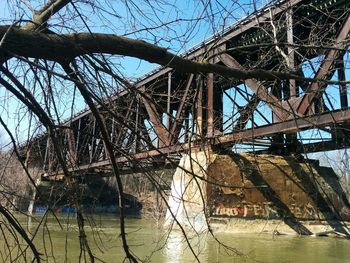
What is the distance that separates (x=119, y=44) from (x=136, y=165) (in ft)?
2.44

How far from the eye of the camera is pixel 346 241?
49.1 ft

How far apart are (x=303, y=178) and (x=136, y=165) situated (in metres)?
14.6

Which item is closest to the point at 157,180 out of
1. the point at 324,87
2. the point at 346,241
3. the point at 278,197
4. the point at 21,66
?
the point at 21,66

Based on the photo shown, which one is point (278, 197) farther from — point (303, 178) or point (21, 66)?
point (21, 66)

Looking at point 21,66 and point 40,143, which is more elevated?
point 21,66

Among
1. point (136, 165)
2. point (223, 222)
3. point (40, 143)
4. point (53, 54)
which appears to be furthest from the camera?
point (223, 222)

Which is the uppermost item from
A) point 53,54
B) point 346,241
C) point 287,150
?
point 287,150

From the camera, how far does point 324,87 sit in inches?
157

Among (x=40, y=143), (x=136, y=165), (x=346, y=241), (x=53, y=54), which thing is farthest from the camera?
(x=346, y=241)

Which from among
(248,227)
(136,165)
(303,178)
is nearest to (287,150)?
(303,178)

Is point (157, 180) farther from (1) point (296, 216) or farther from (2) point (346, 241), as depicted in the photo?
(1) point (296, 216)

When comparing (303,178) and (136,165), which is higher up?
(303,178)

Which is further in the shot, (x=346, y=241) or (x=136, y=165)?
(x=346, y=241)

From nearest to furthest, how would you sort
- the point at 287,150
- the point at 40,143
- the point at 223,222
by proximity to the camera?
1. the point at 40,143
2. the point at 223,222
3. the point at 287,150
